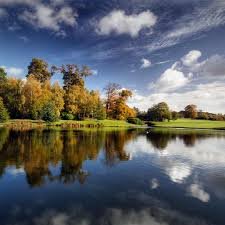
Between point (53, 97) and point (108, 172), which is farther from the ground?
point (53, 97)

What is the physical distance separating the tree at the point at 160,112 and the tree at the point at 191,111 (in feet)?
117

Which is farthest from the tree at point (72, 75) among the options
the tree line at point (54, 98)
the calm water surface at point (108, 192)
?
the calm water surface at point (108, 192)

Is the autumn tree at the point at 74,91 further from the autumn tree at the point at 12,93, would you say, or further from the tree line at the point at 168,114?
the tree line at the point at 168,114

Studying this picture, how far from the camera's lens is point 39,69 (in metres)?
84.2

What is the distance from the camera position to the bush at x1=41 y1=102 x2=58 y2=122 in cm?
6462

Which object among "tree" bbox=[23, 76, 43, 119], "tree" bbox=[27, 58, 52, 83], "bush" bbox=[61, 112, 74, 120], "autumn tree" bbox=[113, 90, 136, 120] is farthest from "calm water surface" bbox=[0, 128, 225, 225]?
"autumn tree" bbox=[113, 90, 136, 120]

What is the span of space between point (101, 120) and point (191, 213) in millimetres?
73572

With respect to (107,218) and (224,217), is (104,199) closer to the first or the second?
(107,218)

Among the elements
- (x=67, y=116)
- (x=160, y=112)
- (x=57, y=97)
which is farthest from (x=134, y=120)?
(x=57, y=97)

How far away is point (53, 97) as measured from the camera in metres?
70.8

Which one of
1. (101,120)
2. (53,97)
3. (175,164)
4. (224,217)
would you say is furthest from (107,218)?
(101,120)

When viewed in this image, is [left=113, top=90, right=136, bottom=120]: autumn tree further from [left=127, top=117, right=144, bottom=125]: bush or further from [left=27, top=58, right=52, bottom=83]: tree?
[left=27, top=58, right=52, bottom=83]: tree

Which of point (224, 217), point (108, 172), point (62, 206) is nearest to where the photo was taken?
point (224, 217)

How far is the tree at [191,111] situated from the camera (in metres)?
138
